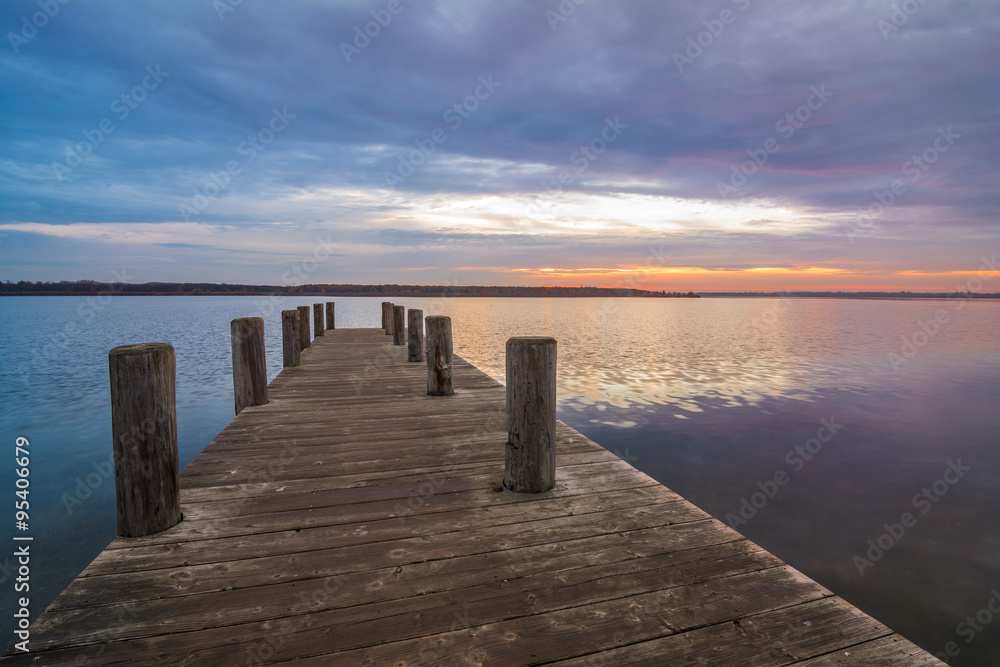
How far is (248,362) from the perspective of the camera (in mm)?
6562

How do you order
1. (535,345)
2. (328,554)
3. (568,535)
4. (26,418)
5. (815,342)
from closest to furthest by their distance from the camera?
(328,554) < (568,535) < (535,345) < (26,418) < (815,342)

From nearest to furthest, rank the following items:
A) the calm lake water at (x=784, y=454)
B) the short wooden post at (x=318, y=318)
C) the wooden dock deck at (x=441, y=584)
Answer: the wooden dock deck at (x=441, y=584), the calm lake water at (x=784, y=454), the short wooden post at (x=318, y=318)

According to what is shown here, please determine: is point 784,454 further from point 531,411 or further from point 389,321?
point 389,321

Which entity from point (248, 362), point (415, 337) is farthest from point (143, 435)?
point (415, 337)

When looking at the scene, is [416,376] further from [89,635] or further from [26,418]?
[26,418]

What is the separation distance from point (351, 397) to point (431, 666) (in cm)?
580

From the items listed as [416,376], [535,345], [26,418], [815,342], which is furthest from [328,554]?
[815,342]

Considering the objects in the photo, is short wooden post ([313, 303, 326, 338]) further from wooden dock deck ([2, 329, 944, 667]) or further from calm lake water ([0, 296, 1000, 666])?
wooden dock deck ([2, 329, 944, 667])

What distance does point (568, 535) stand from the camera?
3072 millimetres

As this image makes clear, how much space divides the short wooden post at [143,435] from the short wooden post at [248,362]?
3.32m

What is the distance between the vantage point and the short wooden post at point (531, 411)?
11.9 feet

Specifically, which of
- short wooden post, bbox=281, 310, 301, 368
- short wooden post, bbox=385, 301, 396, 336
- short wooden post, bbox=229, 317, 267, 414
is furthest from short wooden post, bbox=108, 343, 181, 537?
short wooden post, bbox=385, 301, 396, 336

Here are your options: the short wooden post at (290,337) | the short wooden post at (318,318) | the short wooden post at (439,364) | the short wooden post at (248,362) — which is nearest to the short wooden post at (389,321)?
the short wooden post at (318,318)

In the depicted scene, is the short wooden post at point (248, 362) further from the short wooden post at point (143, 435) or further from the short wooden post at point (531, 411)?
the short wooden post at point (531, 411)
